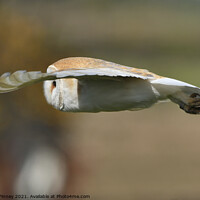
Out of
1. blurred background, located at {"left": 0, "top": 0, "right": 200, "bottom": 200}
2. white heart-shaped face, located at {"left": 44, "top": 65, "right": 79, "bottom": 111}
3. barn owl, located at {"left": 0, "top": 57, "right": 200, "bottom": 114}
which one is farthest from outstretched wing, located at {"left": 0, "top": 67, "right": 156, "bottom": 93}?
blurred background, located at {"left": 0, "top": 0, "right": 200, "bottom": 200}

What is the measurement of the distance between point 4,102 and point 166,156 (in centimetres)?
250

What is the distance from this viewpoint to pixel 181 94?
1199 millimetres

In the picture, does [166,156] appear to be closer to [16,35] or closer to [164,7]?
[16,35]

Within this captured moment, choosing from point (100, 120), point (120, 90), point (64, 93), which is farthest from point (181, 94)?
point (100, 120)

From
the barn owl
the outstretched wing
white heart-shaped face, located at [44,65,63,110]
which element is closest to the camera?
the outstretched wing

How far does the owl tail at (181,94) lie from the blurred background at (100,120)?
2.16 meters

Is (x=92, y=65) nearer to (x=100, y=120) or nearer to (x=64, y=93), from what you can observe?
(x=64, y=93)

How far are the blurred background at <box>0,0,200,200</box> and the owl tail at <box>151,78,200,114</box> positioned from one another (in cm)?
216

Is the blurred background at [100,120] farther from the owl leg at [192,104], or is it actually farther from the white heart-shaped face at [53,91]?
the owl leg at [192,104]

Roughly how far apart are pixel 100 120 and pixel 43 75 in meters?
4.67

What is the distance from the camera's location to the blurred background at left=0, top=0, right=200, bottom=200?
375cm

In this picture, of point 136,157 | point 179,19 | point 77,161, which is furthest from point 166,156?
point 179,19

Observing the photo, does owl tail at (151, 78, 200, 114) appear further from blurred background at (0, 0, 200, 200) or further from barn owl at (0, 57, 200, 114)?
blurred background at (0, 0, 200, 200)

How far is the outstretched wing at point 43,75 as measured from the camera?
101 centimetres
